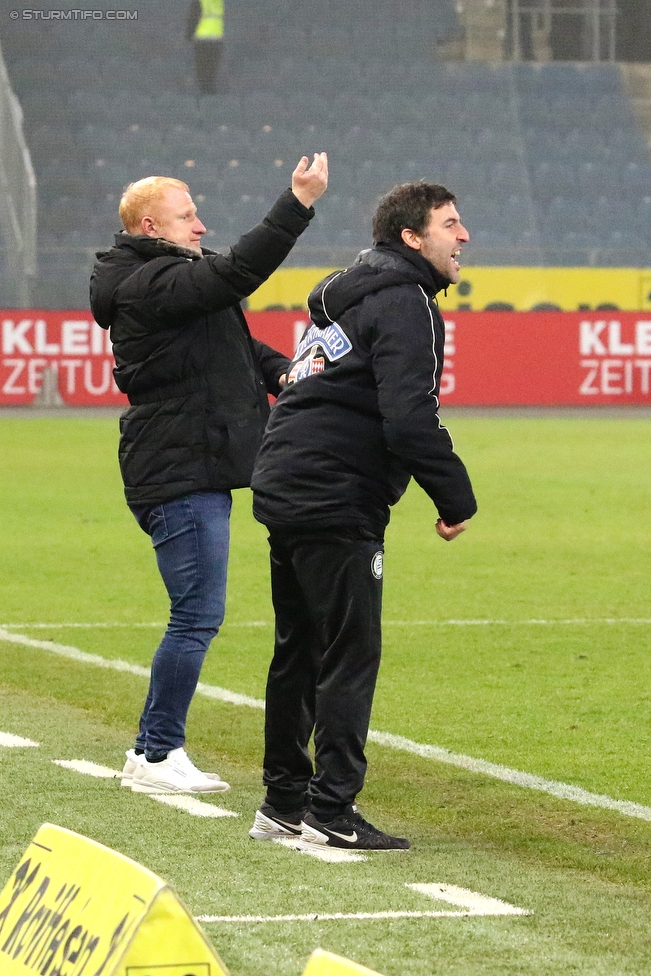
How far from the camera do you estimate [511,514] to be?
15.5m

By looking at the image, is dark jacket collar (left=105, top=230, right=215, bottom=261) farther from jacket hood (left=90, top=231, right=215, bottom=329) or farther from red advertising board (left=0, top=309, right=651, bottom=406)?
red advertising board (left=0, top=309, right=651, bottom=406)

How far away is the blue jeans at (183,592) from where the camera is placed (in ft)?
19.0

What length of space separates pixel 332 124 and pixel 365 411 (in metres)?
31.4

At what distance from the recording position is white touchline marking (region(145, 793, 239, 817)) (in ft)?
18.2

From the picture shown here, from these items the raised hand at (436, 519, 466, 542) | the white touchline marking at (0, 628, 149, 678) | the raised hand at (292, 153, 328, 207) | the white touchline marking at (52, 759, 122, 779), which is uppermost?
the raised hand at (292, 153, 328, 207)

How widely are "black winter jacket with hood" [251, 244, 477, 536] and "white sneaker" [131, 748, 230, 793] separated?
1044 mm

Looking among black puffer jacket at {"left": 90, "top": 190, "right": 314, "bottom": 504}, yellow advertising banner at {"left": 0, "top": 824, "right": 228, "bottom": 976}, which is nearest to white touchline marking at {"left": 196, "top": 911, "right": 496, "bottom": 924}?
yellow advertising banner at {"left": 0, "top": 824, "right": 228, "bottom": 976}

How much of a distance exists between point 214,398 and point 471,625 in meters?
4.36

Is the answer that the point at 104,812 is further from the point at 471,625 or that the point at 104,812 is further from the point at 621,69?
the point at 621,69

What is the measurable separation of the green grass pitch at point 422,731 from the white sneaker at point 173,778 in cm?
9

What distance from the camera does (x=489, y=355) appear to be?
1099 inches

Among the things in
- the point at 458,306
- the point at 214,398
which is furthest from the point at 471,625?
the point at 458,306

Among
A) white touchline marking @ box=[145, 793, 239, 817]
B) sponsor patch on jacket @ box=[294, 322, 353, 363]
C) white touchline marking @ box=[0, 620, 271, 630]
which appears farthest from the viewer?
white touchline marking @ box=[0, 620, 271, 630]

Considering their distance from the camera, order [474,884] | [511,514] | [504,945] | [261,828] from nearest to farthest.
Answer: [504,945]
[474,884]
[261,828]
[511,514]
